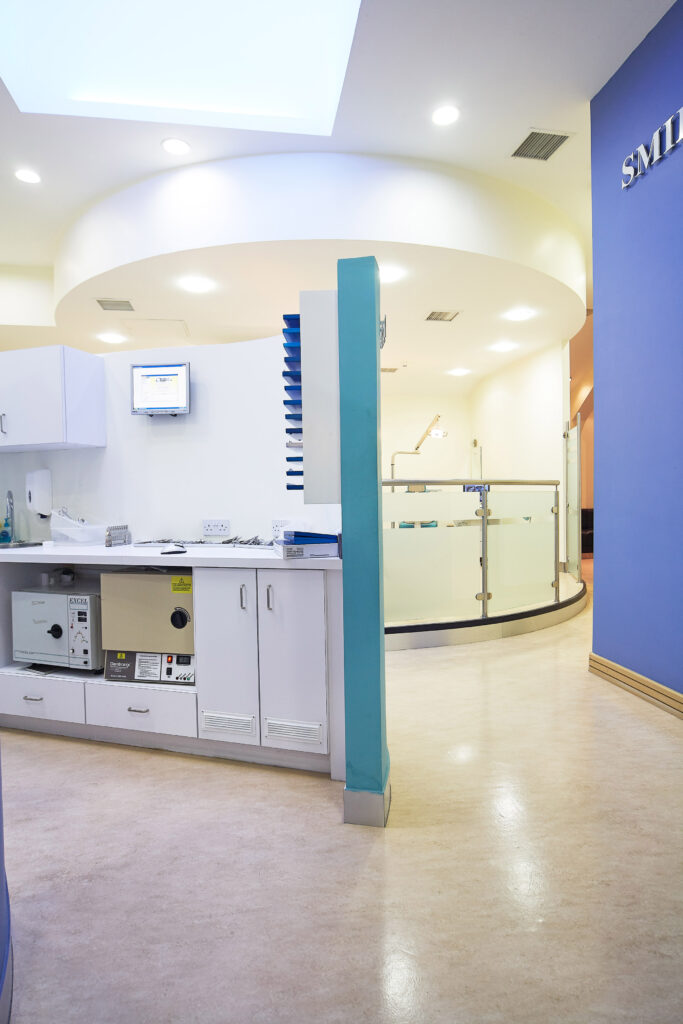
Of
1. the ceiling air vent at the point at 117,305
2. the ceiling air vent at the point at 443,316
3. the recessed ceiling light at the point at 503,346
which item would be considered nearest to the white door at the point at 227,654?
the ceiling air vent at the point at 117,305

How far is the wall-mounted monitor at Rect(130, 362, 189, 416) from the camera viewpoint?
336cm

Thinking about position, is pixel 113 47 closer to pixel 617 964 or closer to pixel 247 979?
pixel 247 979

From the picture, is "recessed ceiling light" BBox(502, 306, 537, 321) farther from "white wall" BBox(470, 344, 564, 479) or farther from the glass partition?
the glass partition

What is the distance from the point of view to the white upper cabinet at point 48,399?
10.9 feet

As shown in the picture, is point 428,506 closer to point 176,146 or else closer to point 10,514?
point 10,514

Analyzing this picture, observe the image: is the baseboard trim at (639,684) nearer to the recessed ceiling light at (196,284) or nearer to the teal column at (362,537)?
the teal column at (362,537)

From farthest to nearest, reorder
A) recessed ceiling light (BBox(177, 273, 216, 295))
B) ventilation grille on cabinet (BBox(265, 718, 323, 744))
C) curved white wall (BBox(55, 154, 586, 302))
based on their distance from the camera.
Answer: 1. recessed ceiling light (BBox(177, 273, 216, 295))
2. curved white wall (BBox(55, 154, 586, 302))
3. ventilation grille on cabinet (BBox(265, 718, 323, 744))

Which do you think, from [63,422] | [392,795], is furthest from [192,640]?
[63,422]

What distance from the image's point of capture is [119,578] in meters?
2.60

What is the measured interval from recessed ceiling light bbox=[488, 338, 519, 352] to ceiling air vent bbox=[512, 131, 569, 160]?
9.29 feet

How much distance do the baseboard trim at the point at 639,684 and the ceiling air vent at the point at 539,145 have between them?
135 inches

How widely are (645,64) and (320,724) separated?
141 inches

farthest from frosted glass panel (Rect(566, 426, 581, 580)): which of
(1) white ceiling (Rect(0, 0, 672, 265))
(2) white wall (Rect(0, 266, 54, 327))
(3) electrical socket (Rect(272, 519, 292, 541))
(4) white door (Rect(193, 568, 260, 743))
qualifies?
(2) white wall (Rect(0, 266, 54, 327))

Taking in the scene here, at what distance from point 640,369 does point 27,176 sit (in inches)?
177
